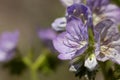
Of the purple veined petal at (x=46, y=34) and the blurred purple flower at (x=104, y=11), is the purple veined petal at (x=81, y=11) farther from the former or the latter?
the purple veined petal at (x=46, y=34)

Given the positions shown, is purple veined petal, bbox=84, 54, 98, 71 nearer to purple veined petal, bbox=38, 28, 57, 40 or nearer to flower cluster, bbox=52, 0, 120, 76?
flower cluster, bbox=52, 0, 120, 76

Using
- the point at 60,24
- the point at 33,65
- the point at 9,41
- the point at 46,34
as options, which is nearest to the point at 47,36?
the point at 46,34

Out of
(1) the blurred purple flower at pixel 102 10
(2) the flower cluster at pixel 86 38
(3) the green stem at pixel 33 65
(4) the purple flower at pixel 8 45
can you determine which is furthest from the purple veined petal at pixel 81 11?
(4) the purple flower at pixel 8 45

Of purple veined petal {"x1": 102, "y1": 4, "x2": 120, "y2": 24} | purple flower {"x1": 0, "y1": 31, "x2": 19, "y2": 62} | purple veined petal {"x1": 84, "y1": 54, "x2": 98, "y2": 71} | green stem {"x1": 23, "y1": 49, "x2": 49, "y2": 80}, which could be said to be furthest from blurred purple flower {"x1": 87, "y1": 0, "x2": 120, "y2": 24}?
purple flower {"x1": 0, "y1": 31, "x2": 19, "y2": 62}

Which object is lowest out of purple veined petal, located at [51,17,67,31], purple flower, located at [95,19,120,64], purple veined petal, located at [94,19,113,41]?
purple flower, located at [95,19,120,64]

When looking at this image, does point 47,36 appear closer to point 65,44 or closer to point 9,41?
point 9,41
